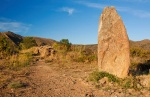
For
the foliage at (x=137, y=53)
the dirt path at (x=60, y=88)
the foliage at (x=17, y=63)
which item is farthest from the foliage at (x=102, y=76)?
the foliage at (x=137, y=53)

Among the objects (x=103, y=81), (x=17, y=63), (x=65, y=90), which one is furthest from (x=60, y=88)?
(x=17, y=63)

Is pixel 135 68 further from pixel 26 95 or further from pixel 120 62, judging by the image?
pixel 26 95

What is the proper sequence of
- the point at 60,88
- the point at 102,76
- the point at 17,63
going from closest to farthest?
the point at 60,88
the point at 102,76
the point at 17,63

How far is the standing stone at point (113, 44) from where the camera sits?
10.4m

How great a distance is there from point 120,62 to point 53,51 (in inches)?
644

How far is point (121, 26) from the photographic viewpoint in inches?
416

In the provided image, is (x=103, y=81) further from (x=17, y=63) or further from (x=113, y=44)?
(x=17, y=63)

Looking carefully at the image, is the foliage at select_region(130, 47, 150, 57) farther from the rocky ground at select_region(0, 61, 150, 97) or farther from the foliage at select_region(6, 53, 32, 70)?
the rocky ground at select_region(0, 61, 150, 97)

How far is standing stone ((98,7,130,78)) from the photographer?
10352mm

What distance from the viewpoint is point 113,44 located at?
34.8 ft

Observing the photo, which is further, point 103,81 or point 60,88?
point 103,81

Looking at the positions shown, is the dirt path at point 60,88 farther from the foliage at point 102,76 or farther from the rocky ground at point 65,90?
the foliage at point 102,76

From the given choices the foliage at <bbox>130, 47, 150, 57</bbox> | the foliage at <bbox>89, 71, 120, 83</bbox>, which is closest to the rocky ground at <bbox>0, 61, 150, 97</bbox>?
the foliage at <bbox>89, 71, 120, 83</bbox>

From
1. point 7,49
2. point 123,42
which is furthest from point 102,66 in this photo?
point 7,49
